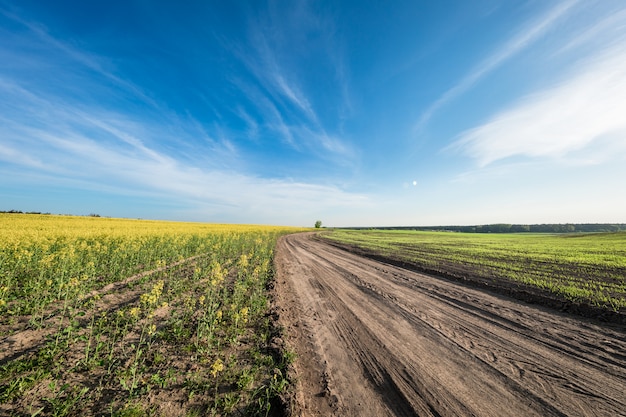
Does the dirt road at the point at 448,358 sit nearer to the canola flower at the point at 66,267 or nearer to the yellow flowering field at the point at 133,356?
the yellow flowering field at the point at 133,356

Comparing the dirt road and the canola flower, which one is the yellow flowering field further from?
the dirt road

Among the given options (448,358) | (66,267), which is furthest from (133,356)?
(66,267)

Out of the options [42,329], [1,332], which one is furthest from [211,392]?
[1,332]

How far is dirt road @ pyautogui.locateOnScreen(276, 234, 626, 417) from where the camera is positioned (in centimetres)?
355

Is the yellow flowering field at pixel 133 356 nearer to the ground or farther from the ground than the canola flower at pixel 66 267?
nearer to the ground

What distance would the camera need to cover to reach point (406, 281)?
37.1ft

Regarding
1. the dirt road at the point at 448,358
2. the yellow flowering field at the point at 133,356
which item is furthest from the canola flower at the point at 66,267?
the dirt road at the point at 448,358

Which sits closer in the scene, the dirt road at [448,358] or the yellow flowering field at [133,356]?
the yellow flowering field at [133,356]

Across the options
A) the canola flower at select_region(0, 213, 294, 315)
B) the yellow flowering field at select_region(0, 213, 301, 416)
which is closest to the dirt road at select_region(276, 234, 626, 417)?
the yellow flowering field at select_region(0, 213, 301, 416)

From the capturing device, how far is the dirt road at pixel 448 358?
140 inches

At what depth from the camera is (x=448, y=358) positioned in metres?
4.75

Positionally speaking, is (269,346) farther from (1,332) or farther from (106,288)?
(106,288)

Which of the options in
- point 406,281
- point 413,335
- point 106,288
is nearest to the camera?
point 413,335

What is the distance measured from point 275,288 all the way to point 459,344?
6.37 metres
